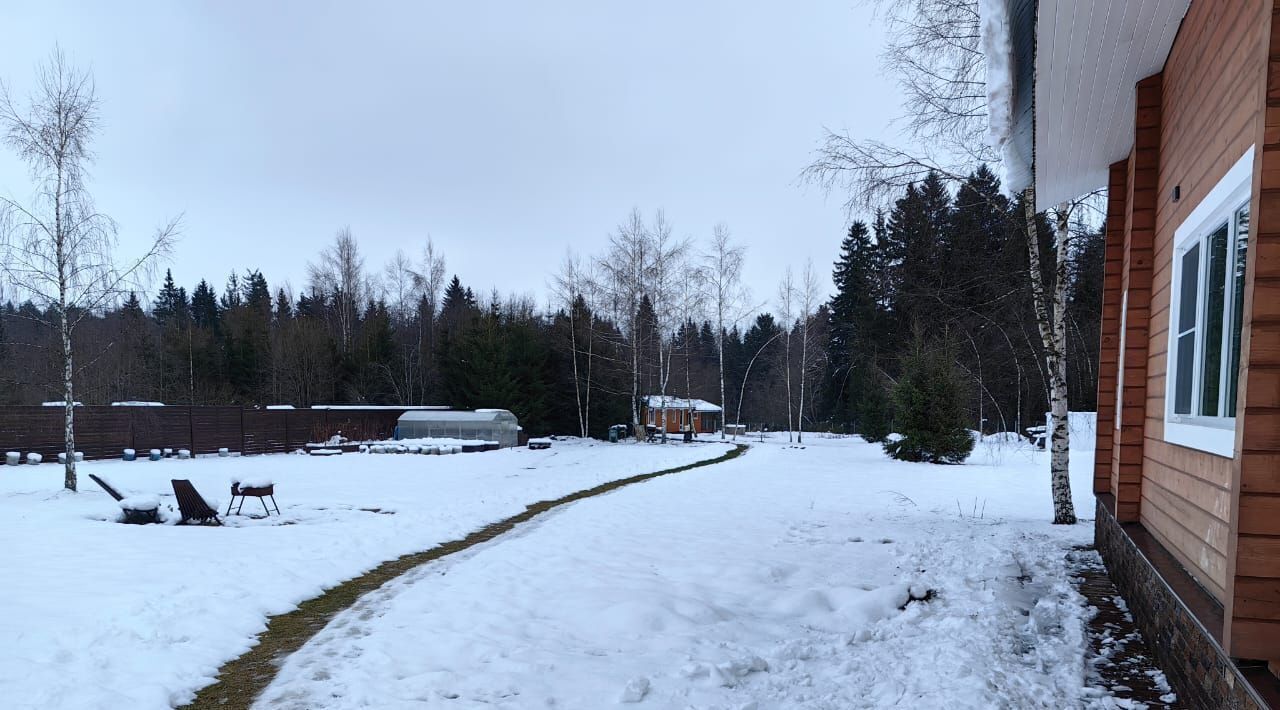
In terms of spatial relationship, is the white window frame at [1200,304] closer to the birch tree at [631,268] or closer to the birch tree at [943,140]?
the birch tree at [943,140]

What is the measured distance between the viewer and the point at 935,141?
8.79m

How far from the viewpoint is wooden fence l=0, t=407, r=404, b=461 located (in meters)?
18.0

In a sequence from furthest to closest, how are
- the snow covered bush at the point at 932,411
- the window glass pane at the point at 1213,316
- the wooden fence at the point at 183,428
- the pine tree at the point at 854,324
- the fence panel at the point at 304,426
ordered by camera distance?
the pine tree at the point at 854,324, the fence panel at the point at 304,426, the wooden fence at the point at 183,428, the snow covered bush at the point at 932,411, the window glass pane at the point at 1213,316

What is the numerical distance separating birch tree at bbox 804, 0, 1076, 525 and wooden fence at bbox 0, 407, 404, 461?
69.0ft

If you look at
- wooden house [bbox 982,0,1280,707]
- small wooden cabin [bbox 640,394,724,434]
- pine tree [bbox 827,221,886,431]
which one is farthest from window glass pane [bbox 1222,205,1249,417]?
pine tree [bbox 827,221,886,431]

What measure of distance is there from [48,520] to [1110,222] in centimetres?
1296

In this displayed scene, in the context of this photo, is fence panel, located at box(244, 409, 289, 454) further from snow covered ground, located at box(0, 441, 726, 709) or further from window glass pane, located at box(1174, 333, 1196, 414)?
window glass pane, located at box(1174, 333, 1196, 414)

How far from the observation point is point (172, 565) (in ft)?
19.6

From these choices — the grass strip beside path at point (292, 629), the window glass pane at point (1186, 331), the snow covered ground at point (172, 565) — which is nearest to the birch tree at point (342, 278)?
the snow covered ground at point (172, 565)

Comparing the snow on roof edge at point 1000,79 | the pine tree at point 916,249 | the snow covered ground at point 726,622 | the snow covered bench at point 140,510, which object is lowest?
the snow covered bench at point 140,510

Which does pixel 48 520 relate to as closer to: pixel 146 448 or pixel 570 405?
pixel 146 448

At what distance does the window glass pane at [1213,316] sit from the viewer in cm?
315

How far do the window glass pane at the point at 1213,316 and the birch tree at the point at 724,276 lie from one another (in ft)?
81.4

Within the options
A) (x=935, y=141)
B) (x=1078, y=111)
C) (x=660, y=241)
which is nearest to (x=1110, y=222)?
(x=1078, y=111)
